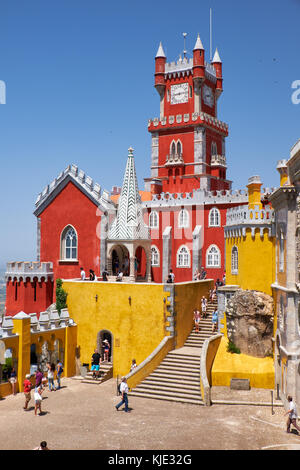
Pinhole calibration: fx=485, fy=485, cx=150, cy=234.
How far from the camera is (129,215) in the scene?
33.2 meters

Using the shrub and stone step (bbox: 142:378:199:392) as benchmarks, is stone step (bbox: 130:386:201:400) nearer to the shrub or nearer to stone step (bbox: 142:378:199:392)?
stone step (bbox: 142:378:199:392)

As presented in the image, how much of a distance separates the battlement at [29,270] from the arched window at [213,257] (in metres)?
11.9

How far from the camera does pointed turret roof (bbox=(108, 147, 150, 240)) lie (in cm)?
3281

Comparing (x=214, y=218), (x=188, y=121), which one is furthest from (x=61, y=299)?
(x=188, y=121)

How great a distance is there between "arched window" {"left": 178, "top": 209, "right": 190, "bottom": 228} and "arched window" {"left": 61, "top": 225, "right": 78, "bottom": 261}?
8469mm

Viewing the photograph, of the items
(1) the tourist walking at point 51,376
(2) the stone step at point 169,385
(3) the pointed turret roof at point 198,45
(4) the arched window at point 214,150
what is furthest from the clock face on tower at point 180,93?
(1) the tourist walking at point 51,376

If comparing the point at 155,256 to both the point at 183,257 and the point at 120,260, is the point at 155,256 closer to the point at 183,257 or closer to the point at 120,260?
the point at 183,257

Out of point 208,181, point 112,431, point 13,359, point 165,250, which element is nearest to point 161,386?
point 112,431

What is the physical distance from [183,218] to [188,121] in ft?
31.5

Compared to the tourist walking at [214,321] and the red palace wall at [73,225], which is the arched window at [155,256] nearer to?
the red palace wall at [73,225]

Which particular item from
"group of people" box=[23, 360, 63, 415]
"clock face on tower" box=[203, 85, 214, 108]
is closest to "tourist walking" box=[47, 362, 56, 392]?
"group of people" box=[23, 360, 63, 415]

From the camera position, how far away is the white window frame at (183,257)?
124 feet

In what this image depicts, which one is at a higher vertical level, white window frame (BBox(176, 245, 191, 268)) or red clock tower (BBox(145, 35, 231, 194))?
red clock tower (BBox(145, 35, 231, 194))
